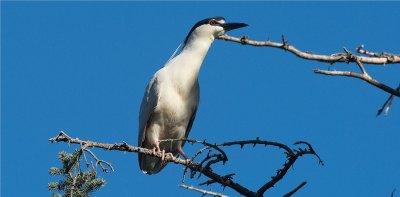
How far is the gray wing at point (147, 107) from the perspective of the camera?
6.93 m

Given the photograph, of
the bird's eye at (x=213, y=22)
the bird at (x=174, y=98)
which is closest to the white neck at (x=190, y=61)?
the bird at (x=174, y=98)

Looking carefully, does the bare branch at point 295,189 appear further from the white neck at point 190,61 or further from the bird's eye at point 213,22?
the bird's eye at point 213,22

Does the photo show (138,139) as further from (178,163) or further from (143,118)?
(178,163)

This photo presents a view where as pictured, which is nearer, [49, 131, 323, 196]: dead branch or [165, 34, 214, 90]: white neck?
[49, 131, 323, 196]: dead branch

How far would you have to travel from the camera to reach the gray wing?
6.93 metres

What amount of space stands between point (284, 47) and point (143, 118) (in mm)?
3793

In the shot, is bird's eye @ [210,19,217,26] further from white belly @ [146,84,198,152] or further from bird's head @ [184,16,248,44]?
white belly @ [146,84,198,152]

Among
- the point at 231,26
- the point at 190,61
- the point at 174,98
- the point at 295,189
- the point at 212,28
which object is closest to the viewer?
the point at 295,189

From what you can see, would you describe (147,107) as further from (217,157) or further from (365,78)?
(365,78)

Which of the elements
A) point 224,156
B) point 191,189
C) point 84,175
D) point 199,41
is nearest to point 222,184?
point 224,156

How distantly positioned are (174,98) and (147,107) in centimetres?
34

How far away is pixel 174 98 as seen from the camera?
686cm

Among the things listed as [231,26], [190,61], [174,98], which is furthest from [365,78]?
[231,26]

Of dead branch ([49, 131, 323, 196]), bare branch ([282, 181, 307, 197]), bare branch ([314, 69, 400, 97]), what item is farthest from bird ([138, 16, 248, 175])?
bare branch ([314, 69, 400, 97])
